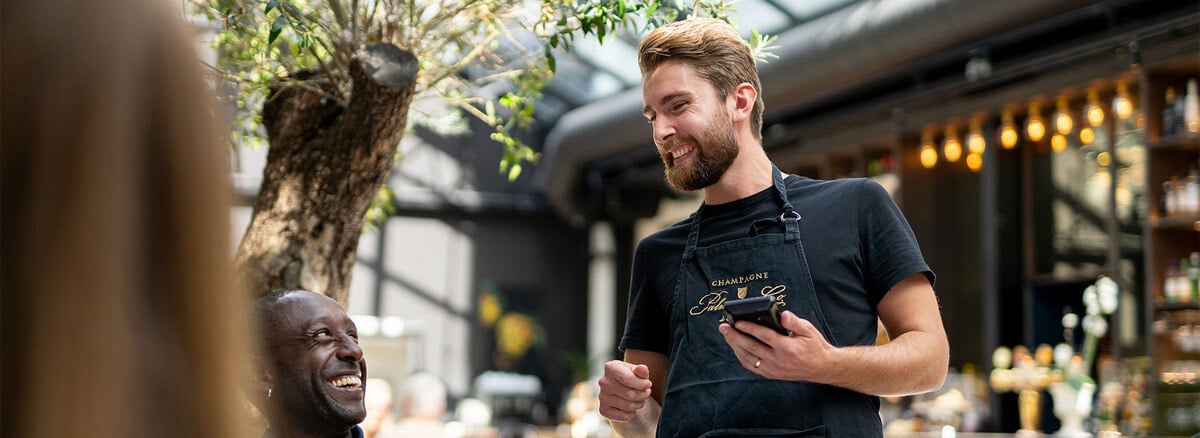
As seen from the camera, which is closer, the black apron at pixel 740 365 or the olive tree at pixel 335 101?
the black apron at pixel 740 365

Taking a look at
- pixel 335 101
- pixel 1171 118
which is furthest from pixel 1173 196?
pixel 335 101

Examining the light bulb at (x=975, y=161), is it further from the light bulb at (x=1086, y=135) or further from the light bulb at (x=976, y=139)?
the light bulb at (x=1086, y=135)

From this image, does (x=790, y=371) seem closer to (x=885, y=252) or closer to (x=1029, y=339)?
(x=885, y=252)

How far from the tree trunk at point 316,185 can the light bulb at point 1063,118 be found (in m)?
4.87

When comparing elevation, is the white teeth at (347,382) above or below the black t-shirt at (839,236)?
below

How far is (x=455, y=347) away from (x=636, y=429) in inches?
436

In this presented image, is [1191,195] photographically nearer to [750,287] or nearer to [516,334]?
[750,287]

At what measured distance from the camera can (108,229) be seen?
2.07 feet

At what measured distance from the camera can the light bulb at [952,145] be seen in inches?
285

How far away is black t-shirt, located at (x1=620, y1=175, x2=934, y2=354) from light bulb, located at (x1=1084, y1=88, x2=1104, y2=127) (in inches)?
199

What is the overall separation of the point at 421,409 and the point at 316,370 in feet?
7.63

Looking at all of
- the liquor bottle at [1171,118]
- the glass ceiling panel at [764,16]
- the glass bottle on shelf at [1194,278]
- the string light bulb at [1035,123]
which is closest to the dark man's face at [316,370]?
the glass bottle on shelf at [1194,278]

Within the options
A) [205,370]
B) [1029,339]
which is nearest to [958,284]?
[1029,339]

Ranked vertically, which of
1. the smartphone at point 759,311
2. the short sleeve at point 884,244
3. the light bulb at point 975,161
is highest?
the light bulb at point 975,161
